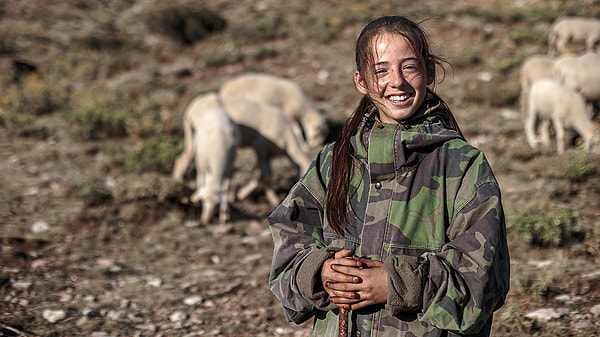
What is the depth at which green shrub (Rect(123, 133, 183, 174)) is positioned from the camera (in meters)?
8.37

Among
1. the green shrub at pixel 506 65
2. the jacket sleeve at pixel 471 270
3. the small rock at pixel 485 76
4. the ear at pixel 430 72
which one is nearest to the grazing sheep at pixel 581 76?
the small rock at pixel 485 76

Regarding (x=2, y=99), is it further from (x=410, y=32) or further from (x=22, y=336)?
(x=410, y=32)

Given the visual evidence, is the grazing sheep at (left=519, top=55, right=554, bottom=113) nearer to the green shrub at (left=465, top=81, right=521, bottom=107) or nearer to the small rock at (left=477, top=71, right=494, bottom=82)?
the green shrub at (left=465, top=81, right=521, bottom=107)

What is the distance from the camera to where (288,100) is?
10.2 metres

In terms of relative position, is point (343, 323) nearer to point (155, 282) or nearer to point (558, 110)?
point (155, 282)

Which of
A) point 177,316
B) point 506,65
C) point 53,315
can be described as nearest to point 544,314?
point 177,316

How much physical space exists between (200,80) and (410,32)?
13.2 metres

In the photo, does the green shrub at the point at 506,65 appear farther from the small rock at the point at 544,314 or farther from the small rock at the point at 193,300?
the small rock at the point at 193,300

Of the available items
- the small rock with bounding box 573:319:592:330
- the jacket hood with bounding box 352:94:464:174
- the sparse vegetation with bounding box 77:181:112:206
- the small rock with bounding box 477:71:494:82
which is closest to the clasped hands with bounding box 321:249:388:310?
the jacket hood with bounding box 352:94:464:174

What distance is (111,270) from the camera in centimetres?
543

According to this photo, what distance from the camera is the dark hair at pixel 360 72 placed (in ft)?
5.75

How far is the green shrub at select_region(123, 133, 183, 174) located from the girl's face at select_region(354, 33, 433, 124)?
6.88m

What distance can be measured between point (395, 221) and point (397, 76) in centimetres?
39

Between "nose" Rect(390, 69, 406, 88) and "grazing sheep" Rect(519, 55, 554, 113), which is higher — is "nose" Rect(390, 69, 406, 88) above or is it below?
below
